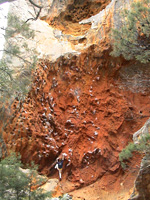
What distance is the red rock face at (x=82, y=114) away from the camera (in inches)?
422

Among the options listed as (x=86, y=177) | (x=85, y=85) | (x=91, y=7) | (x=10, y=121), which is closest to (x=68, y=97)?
→ (x=85, y=85)

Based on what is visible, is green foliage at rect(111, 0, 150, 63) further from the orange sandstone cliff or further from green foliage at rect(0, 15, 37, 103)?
green foliage at rect(0, 15, 37, 103)

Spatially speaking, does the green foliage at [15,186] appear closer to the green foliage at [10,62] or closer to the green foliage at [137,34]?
the green foliage at [10,62]

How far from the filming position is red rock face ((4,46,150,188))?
10711mm

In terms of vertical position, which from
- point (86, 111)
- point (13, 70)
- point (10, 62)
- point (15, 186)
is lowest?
point (15, 186)

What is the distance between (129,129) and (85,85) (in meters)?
2.63

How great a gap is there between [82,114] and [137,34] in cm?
466

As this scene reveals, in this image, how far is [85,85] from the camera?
1174 cm

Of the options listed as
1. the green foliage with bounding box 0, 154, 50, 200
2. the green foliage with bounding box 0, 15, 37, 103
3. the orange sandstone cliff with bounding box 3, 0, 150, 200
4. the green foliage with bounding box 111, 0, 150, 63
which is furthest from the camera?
the orange sandstone cliff with bounding box 3, 0, 150, 200

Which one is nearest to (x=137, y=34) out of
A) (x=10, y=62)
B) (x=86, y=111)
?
(x=10, y=62)

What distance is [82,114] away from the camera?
11523mm

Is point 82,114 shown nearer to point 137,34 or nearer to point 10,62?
point 10,62

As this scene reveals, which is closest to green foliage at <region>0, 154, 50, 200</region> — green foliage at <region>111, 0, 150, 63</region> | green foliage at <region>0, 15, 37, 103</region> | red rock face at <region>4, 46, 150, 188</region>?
green foliage at <region>0, 15, 37, 103</region>

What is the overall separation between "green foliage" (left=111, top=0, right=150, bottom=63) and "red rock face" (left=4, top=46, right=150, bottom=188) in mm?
2621
